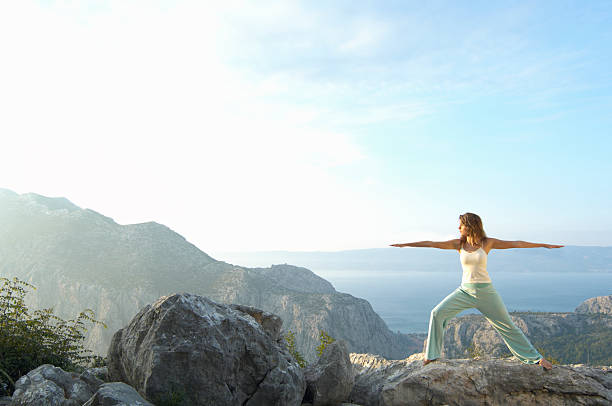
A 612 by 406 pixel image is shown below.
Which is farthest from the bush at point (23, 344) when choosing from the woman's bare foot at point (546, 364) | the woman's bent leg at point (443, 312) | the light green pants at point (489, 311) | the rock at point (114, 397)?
the woman's bare foot at point (546, 364)

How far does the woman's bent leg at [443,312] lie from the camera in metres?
7.04

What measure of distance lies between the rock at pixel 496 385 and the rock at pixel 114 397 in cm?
431

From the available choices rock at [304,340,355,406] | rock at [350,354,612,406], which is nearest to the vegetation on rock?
rock at [304,340,355,406]

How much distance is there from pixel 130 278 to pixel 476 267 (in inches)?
2999

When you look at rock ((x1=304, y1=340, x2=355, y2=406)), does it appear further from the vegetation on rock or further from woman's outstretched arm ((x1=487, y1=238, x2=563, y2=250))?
woman's outstretched arm ((x1=487, y1=238, x2=563, y2=250))

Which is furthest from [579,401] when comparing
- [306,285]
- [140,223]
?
[306,285]

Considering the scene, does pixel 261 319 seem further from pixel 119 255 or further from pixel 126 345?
pixel 119 255

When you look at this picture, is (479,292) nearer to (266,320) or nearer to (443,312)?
(443,312)

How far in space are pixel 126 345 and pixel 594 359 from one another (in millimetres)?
70301

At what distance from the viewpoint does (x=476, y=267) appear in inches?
270

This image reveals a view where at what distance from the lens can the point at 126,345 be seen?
6629mm

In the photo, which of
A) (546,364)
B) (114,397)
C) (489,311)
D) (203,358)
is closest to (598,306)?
(546,364)

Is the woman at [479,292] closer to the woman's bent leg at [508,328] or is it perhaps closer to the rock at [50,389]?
the woman's bent leg at [508,328]

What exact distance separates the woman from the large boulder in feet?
9.44
